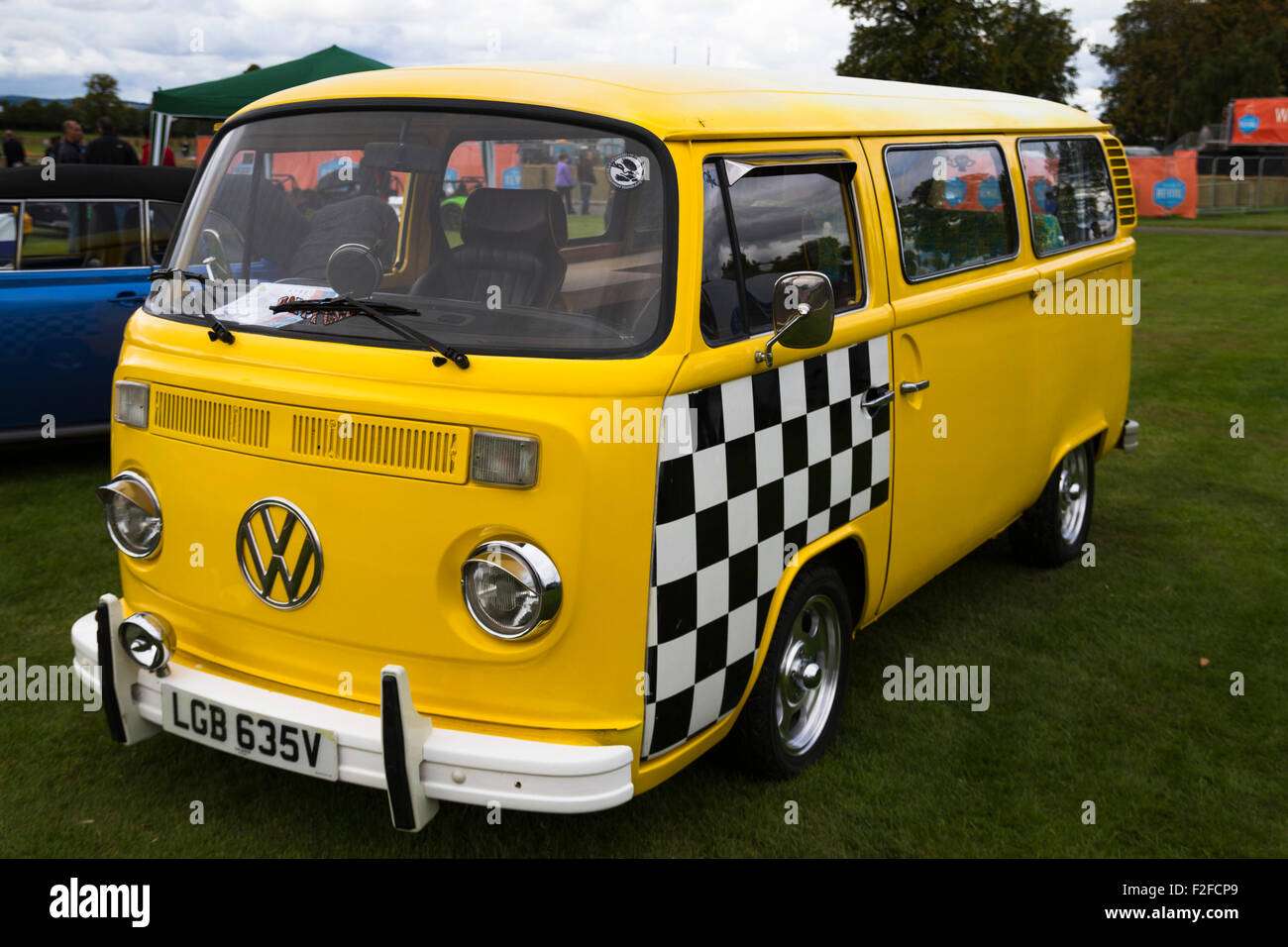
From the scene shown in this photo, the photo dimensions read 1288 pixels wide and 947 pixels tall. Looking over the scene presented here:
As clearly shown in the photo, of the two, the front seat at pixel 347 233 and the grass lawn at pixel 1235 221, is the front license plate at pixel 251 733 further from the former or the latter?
the grass lawn at pixel 1235 221

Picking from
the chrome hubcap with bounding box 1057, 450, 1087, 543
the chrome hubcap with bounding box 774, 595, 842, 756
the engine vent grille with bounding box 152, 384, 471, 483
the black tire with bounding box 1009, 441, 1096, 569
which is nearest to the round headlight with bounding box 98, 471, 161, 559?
the engine vent grille with bounding box 152, 384, 471, 483

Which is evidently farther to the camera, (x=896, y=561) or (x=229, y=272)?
(x=896, y=561)

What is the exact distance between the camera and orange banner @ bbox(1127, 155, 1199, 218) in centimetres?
2878

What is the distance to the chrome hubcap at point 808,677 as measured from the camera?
3586 mm

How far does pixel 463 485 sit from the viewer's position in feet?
8.94

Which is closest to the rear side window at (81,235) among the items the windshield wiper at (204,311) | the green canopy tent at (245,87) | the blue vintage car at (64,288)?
the blue vintage car at (64,288)

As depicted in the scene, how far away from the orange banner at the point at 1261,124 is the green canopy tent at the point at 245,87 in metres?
34.6

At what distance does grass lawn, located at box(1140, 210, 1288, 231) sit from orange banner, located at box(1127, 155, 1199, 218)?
506mm

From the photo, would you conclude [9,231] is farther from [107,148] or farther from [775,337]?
[107,148]

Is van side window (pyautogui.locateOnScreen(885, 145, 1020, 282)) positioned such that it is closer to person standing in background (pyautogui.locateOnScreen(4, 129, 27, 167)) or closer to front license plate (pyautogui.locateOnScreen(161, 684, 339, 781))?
front license plate (pyautogui.locateOnScreen(161, 684, 339, 781))

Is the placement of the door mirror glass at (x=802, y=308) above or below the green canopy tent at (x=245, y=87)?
below
